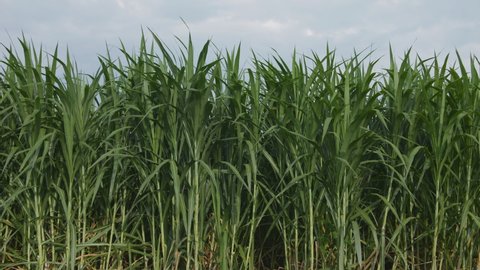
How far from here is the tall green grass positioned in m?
3.30

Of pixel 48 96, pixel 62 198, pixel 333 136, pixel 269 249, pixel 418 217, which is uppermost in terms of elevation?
pixel 48 96

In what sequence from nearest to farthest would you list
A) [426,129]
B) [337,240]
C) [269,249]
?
[337,240]
[426,129]
[269,249]

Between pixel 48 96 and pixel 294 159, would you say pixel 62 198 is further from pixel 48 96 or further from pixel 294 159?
pixel 294 159

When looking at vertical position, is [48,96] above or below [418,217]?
above

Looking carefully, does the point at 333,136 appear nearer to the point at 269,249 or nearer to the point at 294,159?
the point at 294,159

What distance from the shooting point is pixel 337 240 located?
10.7 ft

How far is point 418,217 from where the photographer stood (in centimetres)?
350

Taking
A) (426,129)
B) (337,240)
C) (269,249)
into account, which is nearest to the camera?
(337,240)

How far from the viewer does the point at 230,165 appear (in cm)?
327

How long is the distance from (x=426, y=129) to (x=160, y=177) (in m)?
1.54

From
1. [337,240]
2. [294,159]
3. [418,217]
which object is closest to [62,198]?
[294,159]

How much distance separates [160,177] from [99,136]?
437 millimetres

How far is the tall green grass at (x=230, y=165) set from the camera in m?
3.30

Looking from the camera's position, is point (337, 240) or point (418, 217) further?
point (418, 217)
